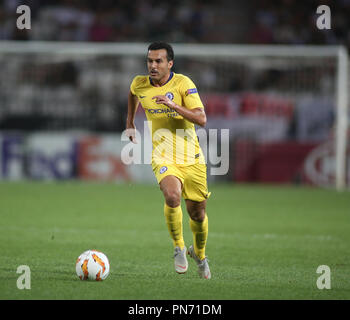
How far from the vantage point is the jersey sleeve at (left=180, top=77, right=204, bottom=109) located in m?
6.86

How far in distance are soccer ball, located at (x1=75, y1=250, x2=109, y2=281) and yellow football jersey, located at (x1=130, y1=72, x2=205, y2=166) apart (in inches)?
46.9

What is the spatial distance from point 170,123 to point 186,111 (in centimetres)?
53

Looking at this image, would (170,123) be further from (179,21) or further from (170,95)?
(179,21)

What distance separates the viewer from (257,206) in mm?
13609

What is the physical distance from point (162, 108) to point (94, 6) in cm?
1650

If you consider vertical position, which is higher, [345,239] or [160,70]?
[160,70]

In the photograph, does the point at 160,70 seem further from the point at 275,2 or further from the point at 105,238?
the point at 275,2

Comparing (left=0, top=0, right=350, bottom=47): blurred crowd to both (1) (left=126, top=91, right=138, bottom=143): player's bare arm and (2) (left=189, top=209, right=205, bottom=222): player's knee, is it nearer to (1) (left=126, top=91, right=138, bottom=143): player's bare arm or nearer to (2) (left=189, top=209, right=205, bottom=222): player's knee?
A: (1) (left=126, top=91, right=138, bottom=143): player's bare arm

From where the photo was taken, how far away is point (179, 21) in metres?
22.7

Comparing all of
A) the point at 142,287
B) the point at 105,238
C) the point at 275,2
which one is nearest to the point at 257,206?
the point at 105,238

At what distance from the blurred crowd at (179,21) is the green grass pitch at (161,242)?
669cm

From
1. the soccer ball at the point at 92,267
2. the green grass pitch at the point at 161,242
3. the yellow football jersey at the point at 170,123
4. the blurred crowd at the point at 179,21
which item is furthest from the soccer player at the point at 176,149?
the blurred crowd at the point at 179,21

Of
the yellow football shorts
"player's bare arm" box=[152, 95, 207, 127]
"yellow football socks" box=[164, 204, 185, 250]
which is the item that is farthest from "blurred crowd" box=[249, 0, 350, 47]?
"yellow football socks" box=[164, 204, 185, 250]

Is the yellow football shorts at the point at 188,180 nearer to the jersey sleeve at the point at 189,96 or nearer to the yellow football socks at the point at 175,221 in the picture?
the yellow football socks at the point at 175,221
